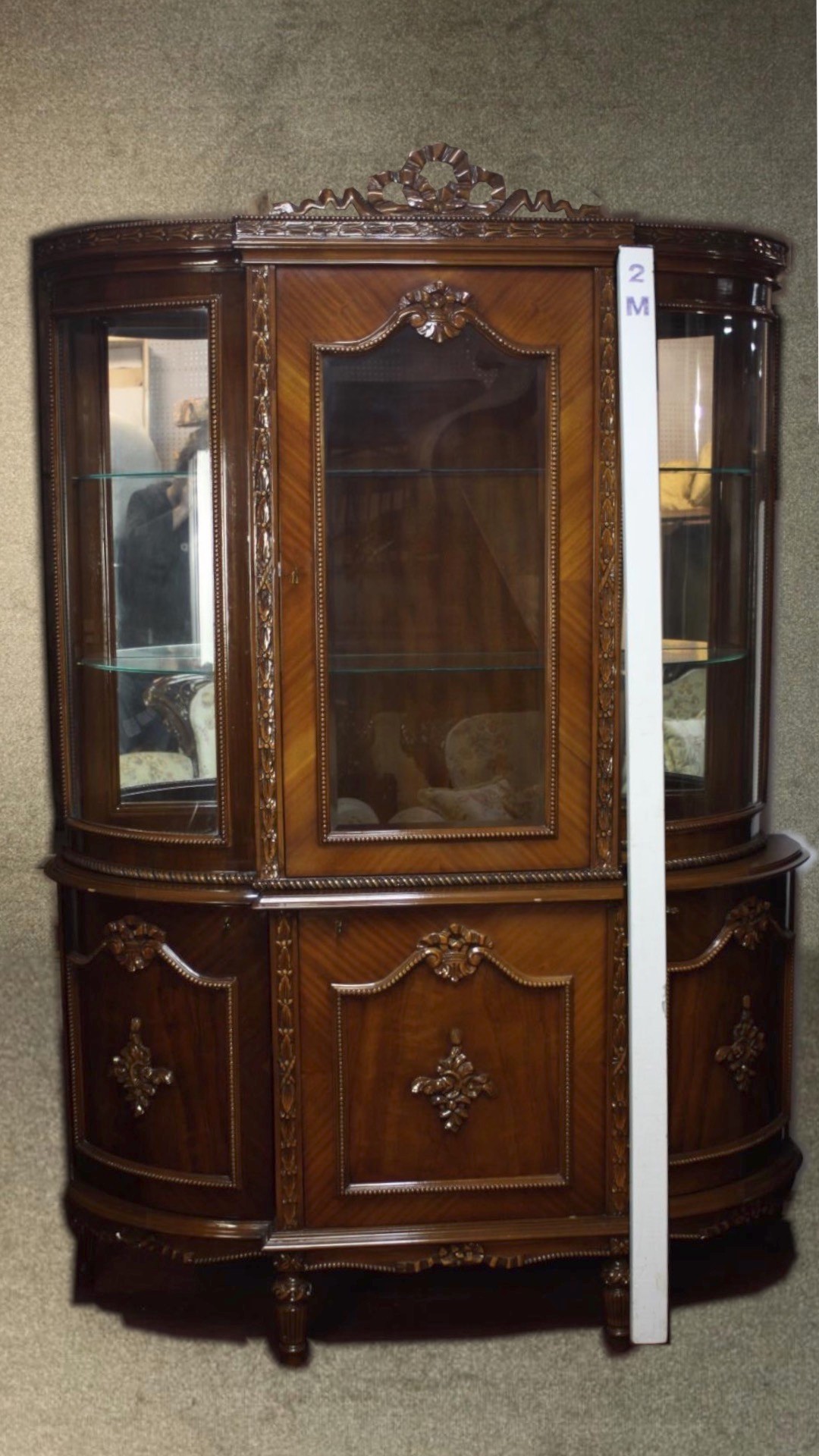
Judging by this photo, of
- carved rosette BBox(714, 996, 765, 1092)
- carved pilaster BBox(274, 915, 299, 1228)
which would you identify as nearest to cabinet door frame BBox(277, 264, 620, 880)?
carved pilaster BBox(274, 915, 299, 1228)

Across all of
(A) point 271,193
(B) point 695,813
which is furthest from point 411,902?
(A) point 271,193

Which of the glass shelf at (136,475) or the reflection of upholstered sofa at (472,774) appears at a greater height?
the glass shelf at (136,475)

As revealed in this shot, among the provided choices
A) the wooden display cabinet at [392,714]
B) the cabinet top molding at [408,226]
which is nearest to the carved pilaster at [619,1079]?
the wooden display cabinet at [392,714]

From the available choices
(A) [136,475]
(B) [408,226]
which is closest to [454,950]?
(A) [136,475]

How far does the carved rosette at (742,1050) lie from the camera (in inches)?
93.6

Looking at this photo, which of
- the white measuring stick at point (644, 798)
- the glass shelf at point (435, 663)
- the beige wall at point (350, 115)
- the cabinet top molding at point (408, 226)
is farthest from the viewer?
the beige wall at point (350, 115)

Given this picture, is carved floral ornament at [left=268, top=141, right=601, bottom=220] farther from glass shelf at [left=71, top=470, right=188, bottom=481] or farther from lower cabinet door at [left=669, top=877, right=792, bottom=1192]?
lower cabinet door at [left=669, top=877, right=792, bottom=1192]

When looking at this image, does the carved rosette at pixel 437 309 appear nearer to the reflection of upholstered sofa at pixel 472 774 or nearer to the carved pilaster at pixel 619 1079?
the reflection of upholstered sofa at pixel 472 774

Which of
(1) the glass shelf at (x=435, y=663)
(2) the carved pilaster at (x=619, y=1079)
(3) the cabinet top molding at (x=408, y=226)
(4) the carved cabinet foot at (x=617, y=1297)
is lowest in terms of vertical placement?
(4) the carved cabinet foot at (x=617, y=1297)

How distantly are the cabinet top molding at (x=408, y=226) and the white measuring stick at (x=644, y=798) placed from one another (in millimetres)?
243

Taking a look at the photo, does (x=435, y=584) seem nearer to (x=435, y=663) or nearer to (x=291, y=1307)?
(x=435, y=663)

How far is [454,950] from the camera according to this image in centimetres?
225

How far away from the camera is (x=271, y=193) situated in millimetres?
2779

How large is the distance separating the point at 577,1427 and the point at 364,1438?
314mm
